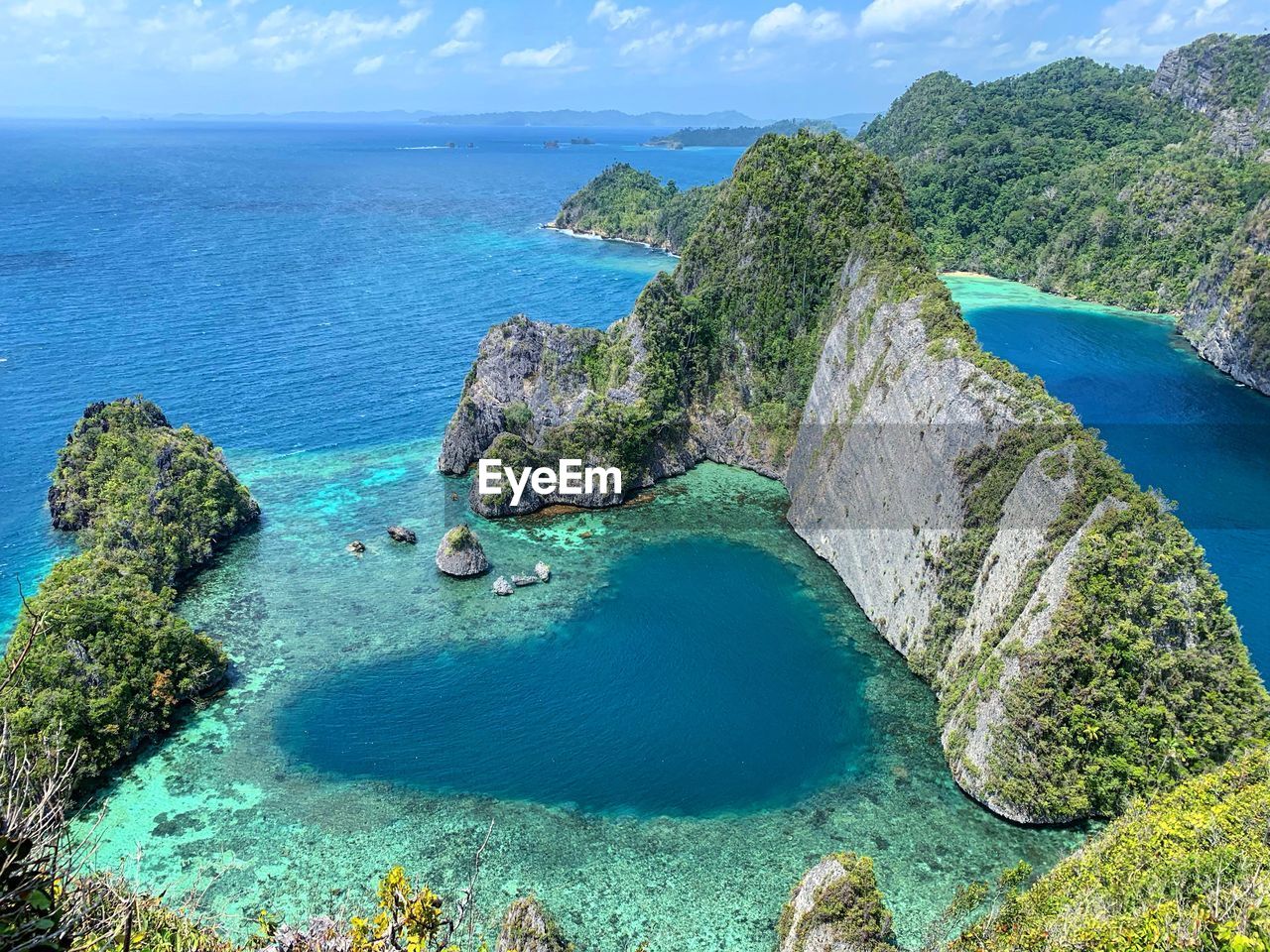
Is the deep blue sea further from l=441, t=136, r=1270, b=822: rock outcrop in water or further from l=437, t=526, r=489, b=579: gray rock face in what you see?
l=441, t=136, r=1270, b=822: rock outcrop in water

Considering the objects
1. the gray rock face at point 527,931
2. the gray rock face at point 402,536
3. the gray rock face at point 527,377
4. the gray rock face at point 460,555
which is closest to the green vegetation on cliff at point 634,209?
the gray rock face at point 527,377

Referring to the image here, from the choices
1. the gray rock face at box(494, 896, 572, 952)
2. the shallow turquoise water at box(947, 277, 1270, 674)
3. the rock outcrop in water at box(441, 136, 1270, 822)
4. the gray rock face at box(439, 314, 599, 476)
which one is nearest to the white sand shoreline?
the shallow turquoise water at box(947, 277, 1270, 674)

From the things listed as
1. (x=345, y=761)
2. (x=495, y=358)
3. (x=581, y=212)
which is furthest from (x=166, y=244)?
(x=345, y=761)

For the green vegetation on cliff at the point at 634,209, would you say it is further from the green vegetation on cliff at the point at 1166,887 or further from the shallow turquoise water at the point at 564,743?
the green vegetation on cliff at the point at 1166,887

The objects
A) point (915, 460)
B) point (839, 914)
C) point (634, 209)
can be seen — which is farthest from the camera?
point (634, 209)

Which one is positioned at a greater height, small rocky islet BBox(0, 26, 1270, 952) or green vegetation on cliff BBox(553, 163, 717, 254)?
green vegetation on cliff BBox(553, 163, 717, 254)

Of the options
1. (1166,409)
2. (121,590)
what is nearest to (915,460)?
(121,590)

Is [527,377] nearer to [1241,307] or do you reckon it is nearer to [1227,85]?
[1241,307]
